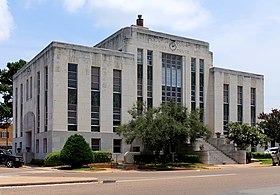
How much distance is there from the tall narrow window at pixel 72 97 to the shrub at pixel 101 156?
4.04 metres

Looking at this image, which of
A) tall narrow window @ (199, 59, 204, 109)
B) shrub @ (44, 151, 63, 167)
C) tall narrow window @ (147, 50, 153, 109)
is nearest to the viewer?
shrub @ (44, 151, 63, 167)

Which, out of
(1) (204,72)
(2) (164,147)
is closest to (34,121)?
(2) (164,147)

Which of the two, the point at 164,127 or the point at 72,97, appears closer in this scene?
the point at 164,127

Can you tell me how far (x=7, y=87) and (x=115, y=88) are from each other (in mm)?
29125

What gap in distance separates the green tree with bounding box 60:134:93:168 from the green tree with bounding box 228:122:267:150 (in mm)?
17702

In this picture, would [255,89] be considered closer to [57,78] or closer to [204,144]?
[204,144]

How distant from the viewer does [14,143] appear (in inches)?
2244

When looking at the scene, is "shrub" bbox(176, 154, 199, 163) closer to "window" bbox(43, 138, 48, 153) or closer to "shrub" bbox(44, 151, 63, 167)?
"shrub" bbox(44, 151, 63, 167)

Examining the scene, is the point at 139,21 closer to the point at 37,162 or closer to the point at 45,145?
the point at 45,145

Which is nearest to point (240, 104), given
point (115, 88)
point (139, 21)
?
point (139, 21)

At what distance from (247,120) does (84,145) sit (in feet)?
89.5

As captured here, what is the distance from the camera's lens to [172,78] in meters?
51.6

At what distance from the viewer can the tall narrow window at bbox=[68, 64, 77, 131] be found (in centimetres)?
4375

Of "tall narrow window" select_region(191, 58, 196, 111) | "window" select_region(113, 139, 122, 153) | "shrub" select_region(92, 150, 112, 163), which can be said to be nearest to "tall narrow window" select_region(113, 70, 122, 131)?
"window" select_region(113, 139, 122, 153)
